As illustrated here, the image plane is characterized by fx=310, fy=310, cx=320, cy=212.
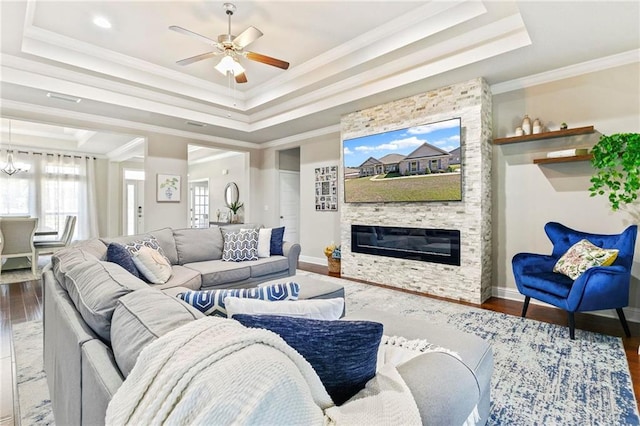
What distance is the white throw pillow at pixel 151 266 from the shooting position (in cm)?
284

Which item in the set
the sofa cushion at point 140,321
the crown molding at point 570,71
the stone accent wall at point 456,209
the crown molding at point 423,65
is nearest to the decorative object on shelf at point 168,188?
the crown molding at point 423,65

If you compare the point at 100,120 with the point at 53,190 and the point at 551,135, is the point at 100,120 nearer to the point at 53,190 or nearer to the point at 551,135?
the point at 53,190

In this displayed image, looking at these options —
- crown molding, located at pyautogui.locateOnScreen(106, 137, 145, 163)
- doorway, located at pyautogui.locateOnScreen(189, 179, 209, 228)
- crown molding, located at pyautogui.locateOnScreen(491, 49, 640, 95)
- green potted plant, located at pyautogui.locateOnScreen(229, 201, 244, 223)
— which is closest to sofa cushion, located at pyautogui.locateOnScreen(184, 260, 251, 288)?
crown molding, located at pyautogui.locateOnScreen(491, 49, 640, 95)

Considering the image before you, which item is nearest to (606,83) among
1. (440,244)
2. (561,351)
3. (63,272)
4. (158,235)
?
(440,244)

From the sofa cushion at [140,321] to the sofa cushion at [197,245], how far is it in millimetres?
2752

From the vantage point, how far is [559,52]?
3.10 m

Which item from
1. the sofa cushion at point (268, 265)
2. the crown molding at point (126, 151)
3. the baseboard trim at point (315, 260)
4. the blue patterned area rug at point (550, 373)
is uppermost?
the crown molding at point (126, 151)

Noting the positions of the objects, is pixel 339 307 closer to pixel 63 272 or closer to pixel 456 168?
pixel 63 272

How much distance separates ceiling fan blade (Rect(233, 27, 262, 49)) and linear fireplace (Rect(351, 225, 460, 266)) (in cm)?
298

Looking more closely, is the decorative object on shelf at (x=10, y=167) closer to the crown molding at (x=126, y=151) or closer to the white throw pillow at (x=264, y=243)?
the crown molding at (x=126, y=151)

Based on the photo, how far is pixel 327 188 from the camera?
6.02 meters

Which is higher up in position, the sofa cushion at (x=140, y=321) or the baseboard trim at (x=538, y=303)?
the sofa cushion at (x=140, y=321)

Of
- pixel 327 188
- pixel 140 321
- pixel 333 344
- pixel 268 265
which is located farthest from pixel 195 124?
pixel 333 344

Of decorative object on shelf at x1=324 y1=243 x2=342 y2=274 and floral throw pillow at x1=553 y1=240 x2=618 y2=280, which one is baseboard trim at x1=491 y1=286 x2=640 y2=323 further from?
decorative object on shelf at x1=324 y1=243 x2=342 y2=274
